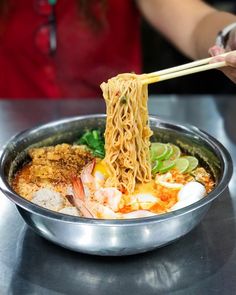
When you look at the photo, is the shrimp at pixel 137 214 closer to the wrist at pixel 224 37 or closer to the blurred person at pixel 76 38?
the wrist at pixel 224 37

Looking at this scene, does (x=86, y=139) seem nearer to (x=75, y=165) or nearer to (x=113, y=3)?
(x=75, y=165)

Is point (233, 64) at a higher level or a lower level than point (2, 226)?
higher

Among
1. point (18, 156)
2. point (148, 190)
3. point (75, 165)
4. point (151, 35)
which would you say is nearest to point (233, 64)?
point (148, 190)

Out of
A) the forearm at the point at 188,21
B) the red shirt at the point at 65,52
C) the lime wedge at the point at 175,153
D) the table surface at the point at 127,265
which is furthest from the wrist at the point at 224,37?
the red shirt at the point at 65,52

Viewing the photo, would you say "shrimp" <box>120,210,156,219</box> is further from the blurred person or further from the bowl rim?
the blurred person

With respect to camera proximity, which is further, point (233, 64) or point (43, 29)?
point (43, 29)

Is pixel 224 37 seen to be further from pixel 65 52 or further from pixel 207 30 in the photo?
pixel 65 52

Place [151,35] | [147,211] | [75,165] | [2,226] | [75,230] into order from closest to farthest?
[75,230] → [147,211] → [2,226] → [75,165] → [151,35]
